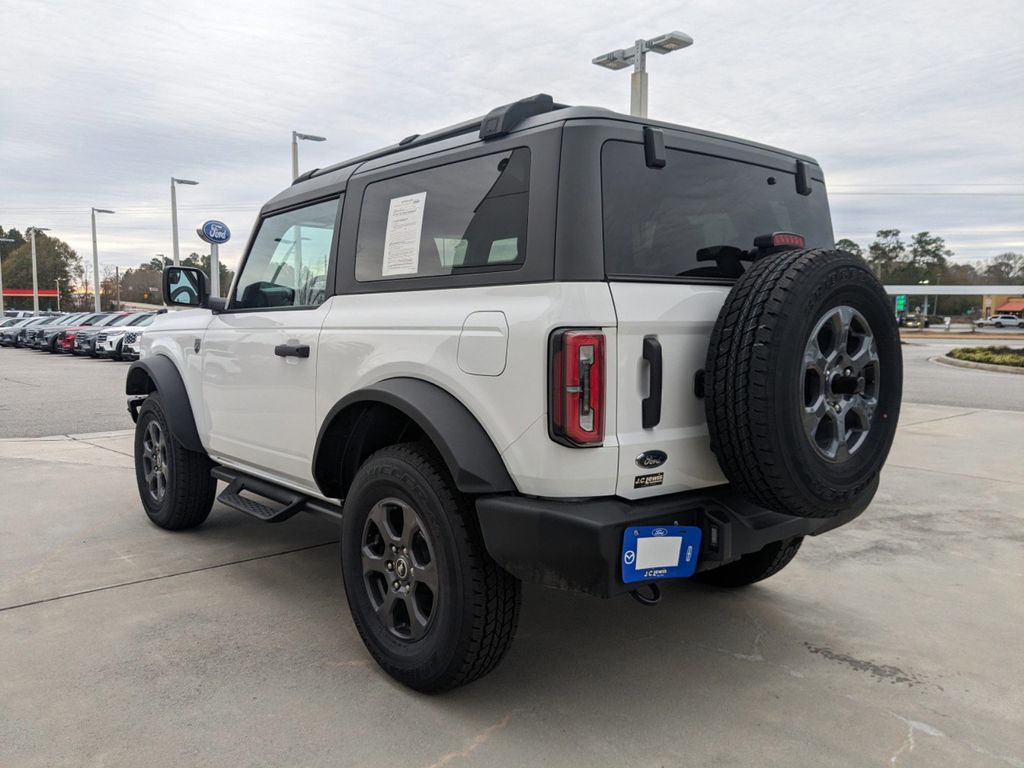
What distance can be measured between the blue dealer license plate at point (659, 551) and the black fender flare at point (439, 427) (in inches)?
16.8

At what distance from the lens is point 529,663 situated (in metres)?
3.24

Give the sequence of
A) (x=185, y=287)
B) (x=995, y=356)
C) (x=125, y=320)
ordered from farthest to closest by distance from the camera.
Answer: (x=125, y=320) < (x=995, y=356) < (x=185, y=287)

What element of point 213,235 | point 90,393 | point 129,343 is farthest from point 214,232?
point 129,343

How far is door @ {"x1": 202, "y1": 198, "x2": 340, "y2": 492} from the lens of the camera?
3.63 metres

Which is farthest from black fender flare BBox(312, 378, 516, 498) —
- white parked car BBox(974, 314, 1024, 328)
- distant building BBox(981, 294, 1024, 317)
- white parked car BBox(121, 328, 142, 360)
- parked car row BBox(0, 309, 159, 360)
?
distant building BBox(981, 294, 1024, 317)

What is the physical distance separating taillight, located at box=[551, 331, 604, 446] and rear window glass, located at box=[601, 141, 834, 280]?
30 centimetres

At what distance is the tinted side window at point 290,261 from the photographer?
3.73 metres

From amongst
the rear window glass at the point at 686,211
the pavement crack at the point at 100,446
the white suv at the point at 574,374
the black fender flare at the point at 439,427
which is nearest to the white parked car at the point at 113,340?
the pavement crack at the point at 100,446

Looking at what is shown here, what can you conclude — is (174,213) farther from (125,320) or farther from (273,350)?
→ (273,350)

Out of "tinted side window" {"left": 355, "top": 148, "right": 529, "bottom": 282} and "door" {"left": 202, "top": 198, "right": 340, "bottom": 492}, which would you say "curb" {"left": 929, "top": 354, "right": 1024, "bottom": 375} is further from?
"tinted side window" {"left": 355, "top": 148, "right": 529, "bottom": 282}

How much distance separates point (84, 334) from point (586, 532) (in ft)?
86.0

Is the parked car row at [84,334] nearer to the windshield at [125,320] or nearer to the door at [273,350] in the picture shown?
the windshield at [125,320]

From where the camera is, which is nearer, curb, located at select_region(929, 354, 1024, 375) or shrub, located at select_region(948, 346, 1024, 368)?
curb, located at select_region(929, 354, 1024, 375)

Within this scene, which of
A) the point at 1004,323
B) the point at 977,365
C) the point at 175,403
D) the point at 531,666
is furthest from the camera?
the point at 1004,323
